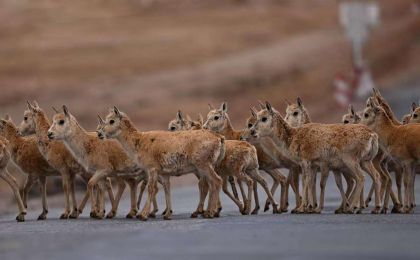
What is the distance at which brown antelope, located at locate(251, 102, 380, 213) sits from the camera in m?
23.1

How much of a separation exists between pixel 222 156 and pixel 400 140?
2.94 meters

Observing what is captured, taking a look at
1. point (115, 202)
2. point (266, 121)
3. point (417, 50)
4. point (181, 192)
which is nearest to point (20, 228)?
point (115, 202)

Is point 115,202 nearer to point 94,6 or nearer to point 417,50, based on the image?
point 417,50

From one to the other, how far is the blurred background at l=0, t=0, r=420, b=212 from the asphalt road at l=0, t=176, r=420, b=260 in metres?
24.2

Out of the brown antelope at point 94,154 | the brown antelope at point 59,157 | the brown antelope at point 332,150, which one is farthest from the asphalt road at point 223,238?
the brown antelope at point 59,157

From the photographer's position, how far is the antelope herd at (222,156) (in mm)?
A: 23094

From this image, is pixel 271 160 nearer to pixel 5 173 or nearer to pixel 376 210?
pixel 376 210

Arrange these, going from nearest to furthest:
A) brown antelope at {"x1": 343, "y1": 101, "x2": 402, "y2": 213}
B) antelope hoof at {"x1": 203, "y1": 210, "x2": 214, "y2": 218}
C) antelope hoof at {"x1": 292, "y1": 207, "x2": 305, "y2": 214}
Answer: antelope hoof at {"x1": 203, "y1": 210, "x2": 214, "y2": 218} → antelope hoof at {"x1": 292, "y1": 207, "x2": 305, "y2": 214} → brown antelope at {"x1": 343, "y1": 101, "x2": 402, "y2": 213}

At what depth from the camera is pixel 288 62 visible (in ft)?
229

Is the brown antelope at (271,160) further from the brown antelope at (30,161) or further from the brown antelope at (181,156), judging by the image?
the brown antelope at (30,161)

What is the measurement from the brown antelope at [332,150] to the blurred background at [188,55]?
21.5 metres

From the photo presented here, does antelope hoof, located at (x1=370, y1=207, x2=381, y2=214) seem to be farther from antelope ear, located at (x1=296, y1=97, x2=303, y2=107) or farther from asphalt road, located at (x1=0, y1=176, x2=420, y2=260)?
antelope ear, located at (x1=296, y1=97, x2=303, y2=107)

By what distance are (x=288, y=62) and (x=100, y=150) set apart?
4580 centimetres

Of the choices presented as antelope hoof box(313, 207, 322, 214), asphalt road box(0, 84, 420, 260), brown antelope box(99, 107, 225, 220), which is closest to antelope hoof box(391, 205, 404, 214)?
asphalt road box(0, 84, 420, 260)
